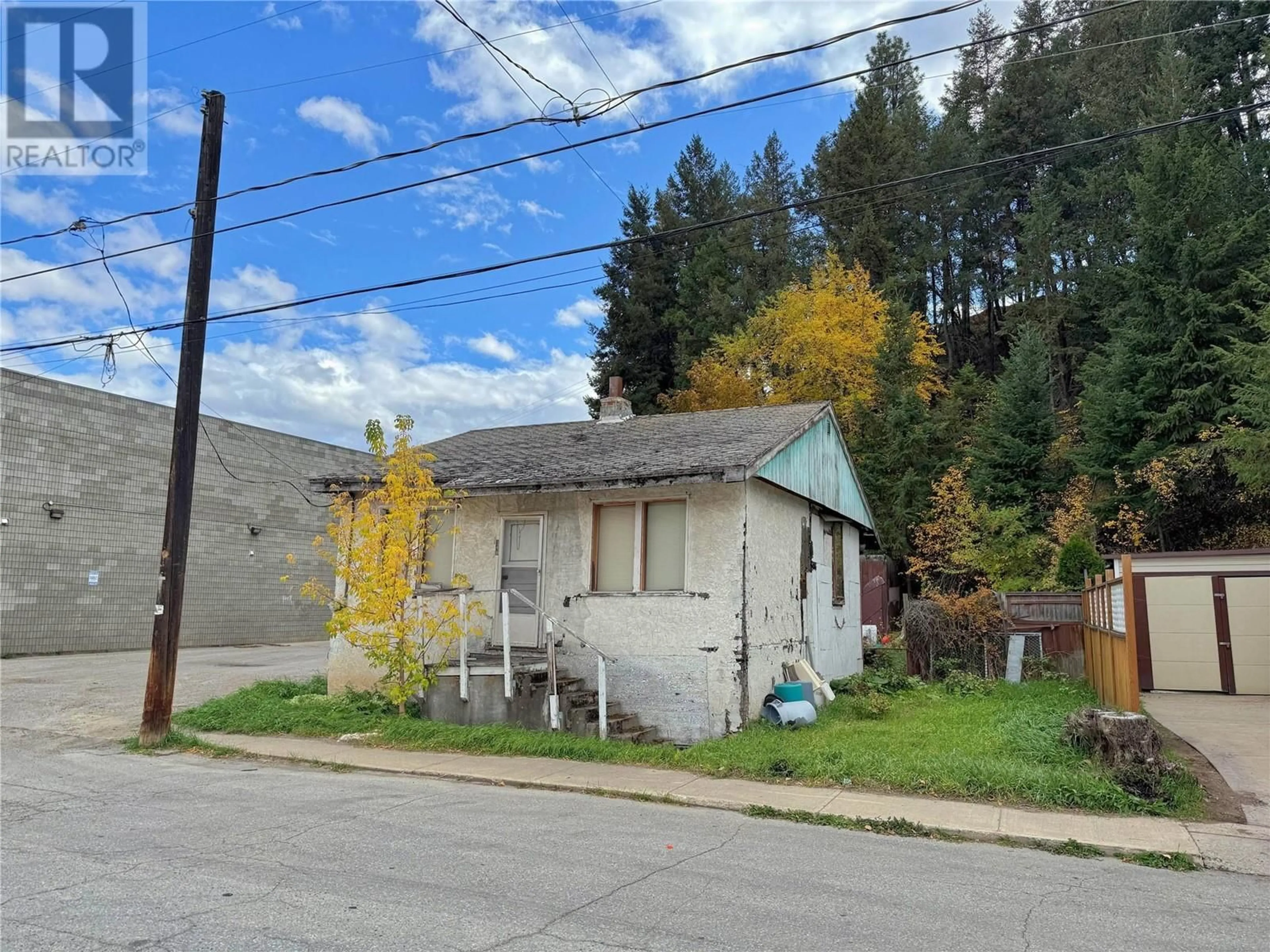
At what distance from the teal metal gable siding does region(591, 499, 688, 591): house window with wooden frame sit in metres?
1.49

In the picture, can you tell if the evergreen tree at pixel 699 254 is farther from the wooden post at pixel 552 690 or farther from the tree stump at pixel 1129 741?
the tree stump at pixel 1129 741

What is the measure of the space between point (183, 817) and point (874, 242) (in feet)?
116

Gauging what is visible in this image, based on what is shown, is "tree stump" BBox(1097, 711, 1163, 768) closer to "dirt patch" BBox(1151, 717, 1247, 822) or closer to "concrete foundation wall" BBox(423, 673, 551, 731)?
"dirt patch" BBox(1151, 717, 1247, 822)

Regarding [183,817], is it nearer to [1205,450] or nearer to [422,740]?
[422,740]

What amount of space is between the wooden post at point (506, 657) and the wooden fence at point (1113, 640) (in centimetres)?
808

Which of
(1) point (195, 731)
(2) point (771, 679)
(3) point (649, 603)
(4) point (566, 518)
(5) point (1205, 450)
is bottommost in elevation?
(1) point (195, 731)

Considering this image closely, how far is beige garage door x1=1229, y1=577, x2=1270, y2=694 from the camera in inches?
553

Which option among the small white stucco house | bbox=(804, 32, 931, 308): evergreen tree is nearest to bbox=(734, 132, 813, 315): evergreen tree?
bbox=(804, 32, 931, 308): evergreen tree

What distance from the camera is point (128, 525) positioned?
72.5 ft

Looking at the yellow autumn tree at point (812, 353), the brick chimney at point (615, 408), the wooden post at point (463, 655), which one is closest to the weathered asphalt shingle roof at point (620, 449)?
the brick chimney at point (615, 408)

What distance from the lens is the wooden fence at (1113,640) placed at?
1034 centimetres

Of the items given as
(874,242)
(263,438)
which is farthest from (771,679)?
(874,242)

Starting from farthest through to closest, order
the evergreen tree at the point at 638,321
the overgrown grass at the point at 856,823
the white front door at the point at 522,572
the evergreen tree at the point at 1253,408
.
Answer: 1. the evergreen tree at the point at 638,321
2. the evergreen tree at the point at 1253,408
3. the white front door at the point at 522,572
4. the overgrown grass at the point at 856,823

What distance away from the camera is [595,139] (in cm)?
894
